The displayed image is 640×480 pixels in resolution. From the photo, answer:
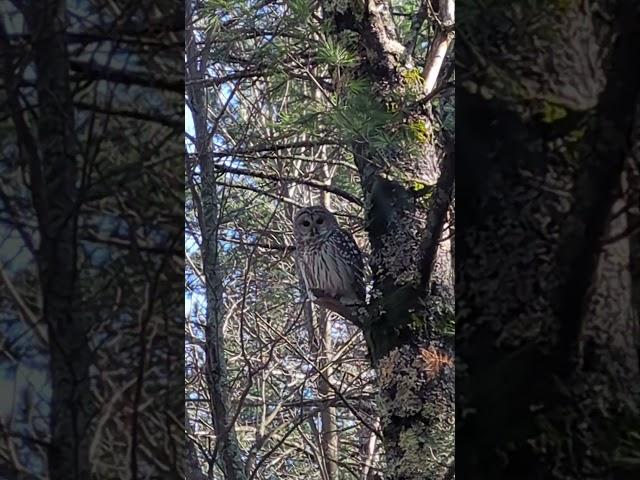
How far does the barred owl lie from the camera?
5.93 feet

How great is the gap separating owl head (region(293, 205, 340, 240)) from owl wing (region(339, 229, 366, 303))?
0.04 metres

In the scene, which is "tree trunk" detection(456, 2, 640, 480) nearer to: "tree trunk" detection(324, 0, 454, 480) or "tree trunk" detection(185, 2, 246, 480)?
"tree trunk" detection(324, 0, 454, 480)

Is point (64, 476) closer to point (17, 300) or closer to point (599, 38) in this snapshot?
point (17, 300)

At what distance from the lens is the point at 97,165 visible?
0.48m

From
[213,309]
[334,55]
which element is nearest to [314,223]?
[213,309]

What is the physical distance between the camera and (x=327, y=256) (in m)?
1.84

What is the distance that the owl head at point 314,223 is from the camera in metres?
1.85

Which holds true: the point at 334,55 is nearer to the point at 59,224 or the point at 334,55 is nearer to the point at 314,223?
the point at 314,223

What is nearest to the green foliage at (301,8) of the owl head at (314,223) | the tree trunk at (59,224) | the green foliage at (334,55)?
the green foliage at (334,55)

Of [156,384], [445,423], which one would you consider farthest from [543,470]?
[445,423]

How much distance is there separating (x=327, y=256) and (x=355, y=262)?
0.21 feet

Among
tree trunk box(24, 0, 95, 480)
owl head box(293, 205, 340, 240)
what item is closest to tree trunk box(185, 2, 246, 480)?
owl head box(293, 205, 340, 240)

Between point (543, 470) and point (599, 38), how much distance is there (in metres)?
0.24

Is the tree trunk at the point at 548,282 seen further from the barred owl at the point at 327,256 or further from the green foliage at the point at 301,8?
the barred owl at the point at 327,256
